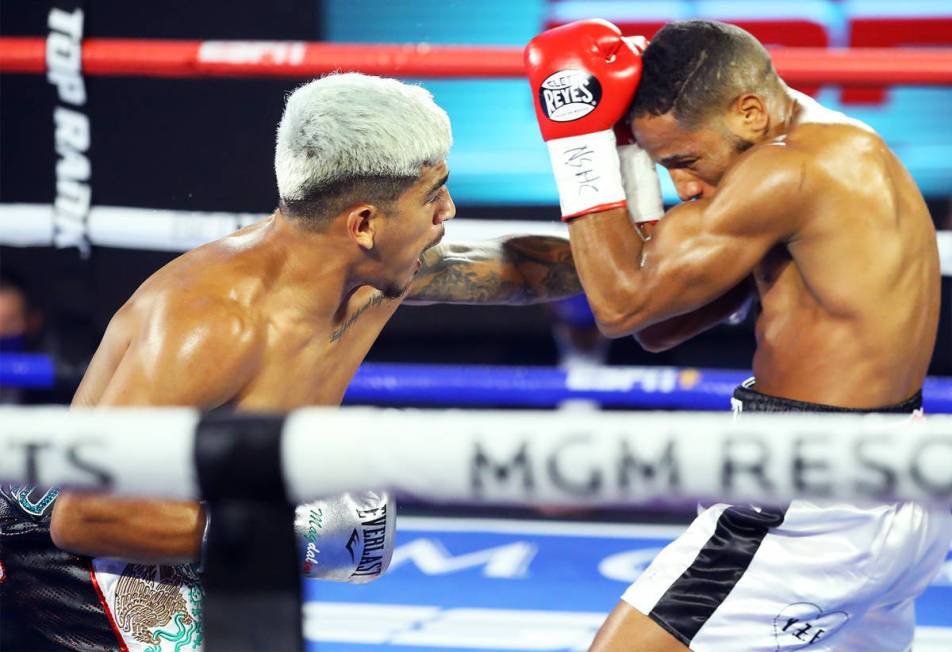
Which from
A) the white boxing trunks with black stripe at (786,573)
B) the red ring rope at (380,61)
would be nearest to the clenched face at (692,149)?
the white boxing trunks with black stripe at (786,573)

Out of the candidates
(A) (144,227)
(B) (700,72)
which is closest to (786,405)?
(B) (700,72)

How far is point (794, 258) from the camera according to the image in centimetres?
178

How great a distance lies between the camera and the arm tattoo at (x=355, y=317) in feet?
6.01

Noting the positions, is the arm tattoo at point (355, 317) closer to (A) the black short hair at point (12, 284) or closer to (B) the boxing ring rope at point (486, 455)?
(B) the boxing ring rope at point (486, 455)

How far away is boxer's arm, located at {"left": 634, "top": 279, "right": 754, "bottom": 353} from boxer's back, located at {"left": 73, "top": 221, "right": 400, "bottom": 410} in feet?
1.87

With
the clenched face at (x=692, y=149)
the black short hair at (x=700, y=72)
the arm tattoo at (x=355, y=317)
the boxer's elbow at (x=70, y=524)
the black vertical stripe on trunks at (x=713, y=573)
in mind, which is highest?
the black short hair at (x=700, y=72)

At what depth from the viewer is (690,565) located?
5.65ft

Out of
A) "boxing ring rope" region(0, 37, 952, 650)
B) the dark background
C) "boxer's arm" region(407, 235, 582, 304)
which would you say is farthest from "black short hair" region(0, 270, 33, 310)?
"boxing ring rope" region(0, 37, 952, 650)

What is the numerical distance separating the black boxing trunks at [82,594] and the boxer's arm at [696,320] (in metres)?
0.90

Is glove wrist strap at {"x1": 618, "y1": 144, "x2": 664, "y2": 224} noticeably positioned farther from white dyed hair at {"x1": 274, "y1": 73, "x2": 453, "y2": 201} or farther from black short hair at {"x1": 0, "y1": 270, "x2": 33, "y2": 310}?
black short hair at {"x1": 0, "y1": 270, "x2": 33, "y2": 310}

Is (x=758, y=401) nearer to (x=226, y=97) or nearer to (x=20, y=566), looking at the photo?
(x=20, y=566)

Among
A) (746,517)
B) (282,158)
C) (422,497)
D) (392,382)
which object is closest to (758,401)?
(746,517)

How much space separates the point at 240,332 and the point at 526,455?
3.03 ft

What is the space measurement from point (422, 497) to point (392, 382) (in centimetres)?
246
